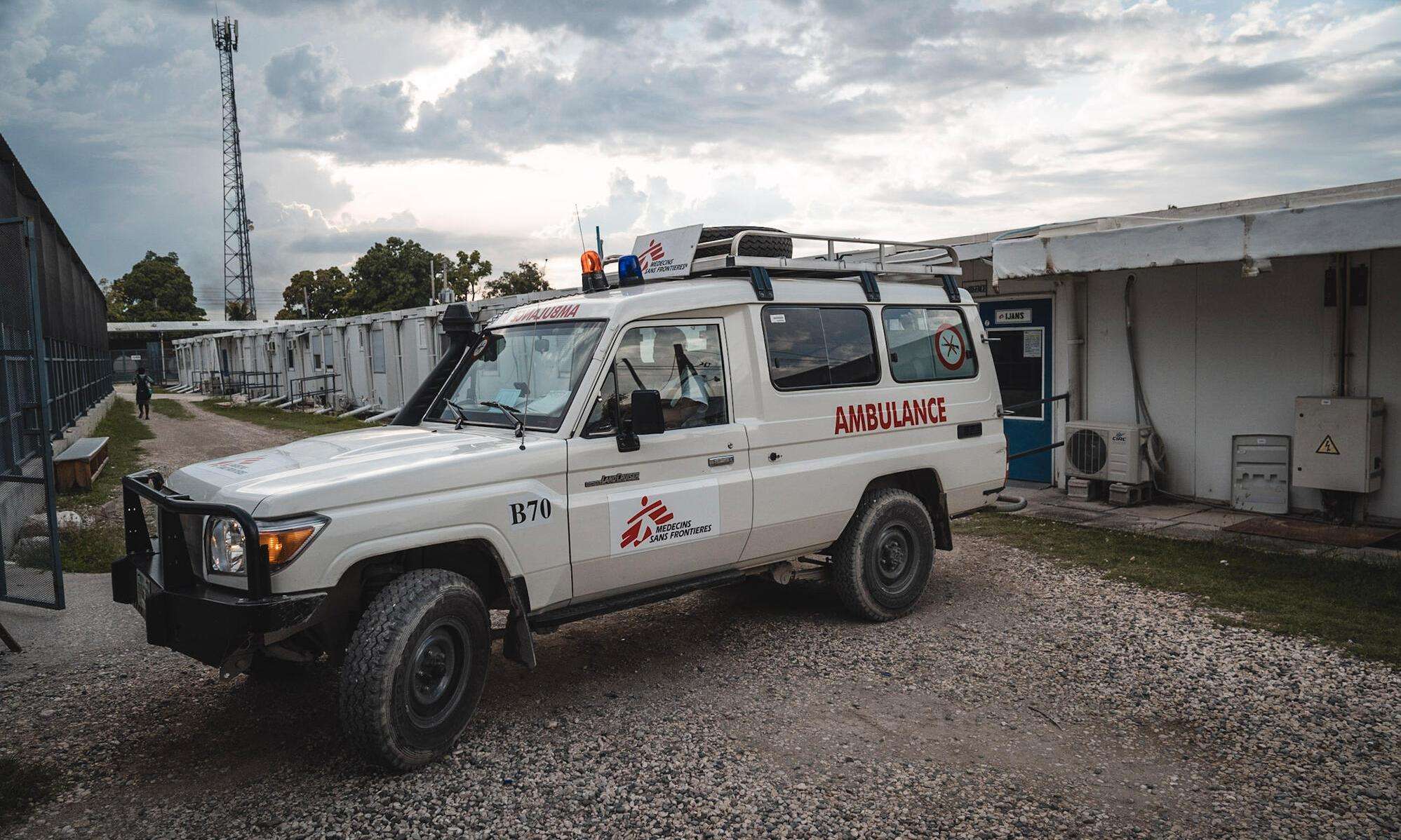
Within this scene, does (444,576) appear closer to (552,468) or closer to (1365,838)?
(552,468)

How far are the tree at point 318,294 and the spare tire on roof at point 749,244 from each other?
197 ft

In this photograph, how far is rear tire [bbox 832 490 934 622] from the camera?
6.00 meters

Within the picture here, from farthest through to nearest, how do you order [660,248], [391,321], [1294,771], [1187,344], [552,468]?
[391,321] → [1187,344] → [660,248] → [552,468] → [1294,771]

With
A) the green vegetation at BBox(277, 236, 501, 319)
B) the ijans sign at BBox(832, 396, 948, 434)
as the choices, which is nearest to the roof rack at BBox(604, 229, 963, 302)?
the ijans sign at BBox(832, 396, 948, 434)

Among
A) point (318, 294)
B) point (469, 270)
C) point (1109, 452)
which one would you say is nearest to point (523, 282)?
point (469, 270)

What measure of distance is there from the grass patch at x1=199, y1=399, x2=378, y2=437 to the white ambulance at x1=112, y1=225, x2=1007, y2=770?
14.4m

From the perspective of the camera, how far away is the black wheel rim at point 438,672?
13.2 feet

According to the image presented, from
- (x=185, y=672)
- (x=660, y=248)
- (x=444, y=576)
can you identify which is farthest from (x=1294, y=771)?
(x=185, y=672)

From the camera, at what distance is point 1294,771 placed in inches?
159

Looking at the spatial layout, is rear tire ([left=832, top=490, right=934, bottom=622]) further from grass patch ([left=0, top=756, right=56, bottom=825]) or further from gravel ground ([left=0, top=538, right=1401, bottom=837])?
grass patch ([left=0, top=756, right=56, bottom=825])

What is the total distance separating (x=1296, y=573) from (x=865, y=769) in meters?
4.84

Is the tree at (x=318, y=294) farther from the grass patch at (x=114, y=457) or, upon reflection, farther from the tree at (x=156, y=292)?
the grass patch at (x=114, y=457)

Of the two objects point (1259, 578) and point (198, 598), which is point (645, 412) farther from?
point (1259, 578)

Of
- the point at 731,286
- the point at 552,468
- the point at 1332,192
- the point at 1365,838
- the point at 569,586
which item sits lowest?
the point at 1365,838
